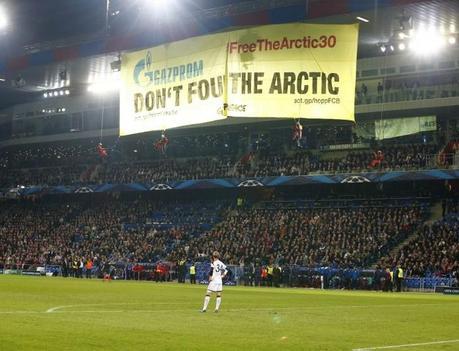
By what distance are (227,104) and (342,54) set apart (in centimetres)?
274

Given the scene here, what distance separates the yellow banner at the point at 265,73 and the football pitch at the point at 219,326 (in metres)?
4.84

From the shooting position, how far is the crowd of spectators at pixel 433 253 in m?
44.3

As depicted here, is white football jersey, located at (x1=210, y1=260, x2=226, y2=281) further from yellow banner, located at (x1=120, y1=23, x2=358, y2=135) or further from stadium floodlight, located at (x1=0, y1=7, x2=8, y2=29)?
stadium floodlight, located at (x1=0, y1=7, x2=8, y2=29)

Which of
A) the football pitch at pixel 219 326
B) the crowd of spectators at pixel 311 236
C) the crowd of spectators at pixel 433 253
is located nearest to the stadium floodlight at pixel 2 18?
the crowd of spectators at pixel 311 236

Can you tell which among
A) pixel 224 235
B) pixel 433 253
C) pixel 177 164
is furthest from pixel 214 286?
pixel 177 164

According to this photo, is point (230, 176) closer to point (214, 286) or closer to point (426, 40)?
point (426, 40)

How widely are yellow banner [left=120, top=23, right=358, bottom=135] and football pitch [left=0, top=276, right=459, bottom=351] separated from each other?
4.84 meters

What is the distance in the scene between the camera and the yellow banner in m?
17.0

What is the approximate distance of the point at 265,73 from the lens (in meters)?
17.3

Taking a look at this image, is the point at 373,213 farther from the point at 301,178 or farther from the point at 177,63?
the point at 177,63

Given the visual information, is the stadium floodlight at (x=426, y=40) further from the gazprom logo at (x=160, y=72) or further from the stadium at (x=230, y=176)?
the gazprom logo at (x=160, y=72)

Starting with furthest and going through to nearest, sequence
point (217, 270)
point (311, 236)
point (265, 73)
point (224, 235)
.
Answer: point (224, 235) < point (311, 236) < point (217, 270) < point (265, 73)

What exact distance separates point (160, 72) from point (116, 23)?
96.7ft

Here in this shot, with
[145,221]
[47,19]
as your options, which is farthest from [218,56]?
[145,221]
